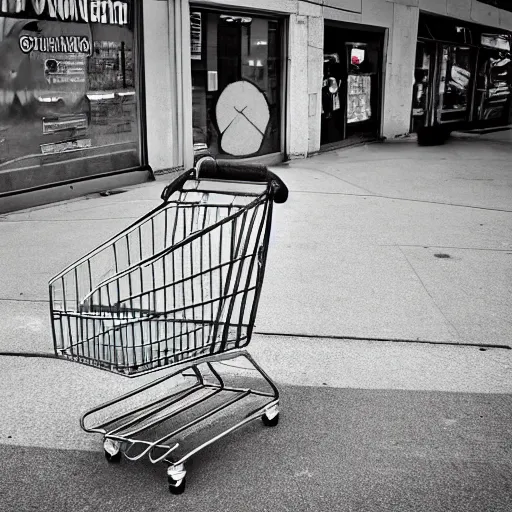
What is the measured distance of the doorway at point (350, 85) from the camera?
14.8 meters

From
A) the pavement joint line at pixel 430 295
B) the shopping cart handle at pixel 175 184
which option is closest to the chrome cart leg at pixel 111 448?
the shopping cart handle at pixel 175 184

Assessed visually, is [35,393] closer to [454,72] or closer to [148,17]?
[148,17]

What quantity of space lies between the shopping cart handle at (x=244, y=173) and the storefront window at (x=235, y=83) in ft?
26.1

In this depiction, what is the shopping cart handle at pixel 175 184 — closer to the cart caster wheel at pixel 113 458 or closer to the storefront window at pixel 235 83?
the cart caster wheel at pixel 113 458

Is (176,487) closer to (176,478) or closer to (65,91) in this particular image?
(176,478)

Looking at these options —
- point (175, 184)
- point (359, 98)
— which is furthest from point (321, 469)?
point (359, 98)

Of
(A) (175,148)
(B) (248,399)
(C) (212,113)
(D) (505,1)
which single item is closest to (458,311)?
(B) (248,399)

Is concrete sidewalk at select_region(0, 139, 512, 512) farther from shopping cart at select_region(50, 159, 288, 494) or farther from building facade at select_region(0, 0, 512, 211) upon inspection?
building facade at select_region(0, 0, 512, 211)

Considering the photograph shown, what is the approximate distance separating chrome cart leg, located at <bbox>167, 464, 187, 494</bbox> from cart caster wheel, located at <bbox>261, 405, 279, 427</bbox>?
2.19ft

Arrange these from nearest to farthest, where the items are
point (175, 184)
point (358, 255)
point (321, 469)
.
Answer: point (321, 469) < point (175, 184) < point (358, 255)

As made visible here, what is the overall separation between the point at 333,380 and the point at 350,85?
1247 centimetres

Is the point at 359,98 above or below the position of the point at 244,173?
below

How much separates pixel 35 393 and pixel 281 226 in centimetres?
424

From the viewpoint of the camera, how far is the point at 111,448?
3252 millimetres
